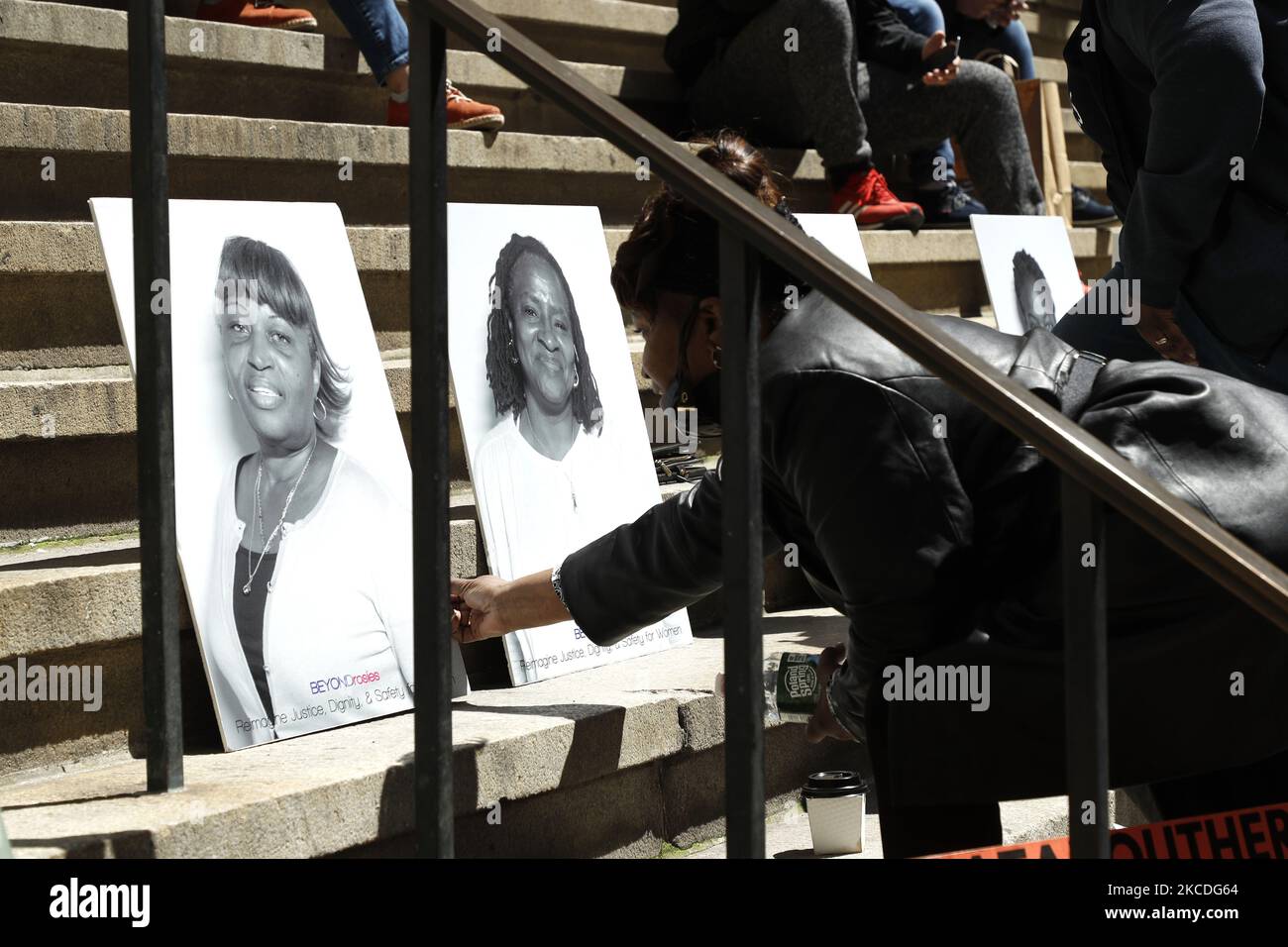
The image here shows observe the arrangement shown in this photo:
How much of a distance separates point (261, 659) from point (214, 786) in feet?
0.93

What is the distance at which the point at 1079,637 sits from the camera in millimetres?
1431

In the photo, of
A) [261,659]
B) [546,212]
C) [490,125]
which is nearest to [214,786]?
[261,659]

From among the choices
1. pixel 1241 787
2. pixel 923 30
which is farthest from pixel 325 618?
pixel 923 30

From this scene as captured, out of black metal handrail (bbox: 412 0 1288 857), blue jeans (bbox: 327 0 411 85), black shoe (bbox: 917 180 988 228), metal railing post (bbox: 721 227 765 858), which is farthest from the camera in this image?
black shoe (bbox: 917 180 988 228)

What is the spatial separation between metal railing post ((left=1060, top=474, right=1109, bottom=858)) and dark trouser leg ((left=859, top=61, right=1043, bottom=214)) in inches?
156

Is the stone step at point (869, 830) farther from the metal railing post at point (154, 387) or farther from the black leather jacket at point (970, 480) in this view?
the metal railing post at point (154, 387)

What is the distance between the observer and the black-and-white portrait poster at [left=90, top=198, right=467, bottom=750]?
213 cm

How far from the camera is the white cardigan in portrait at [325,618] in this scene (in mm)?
Result: 2107

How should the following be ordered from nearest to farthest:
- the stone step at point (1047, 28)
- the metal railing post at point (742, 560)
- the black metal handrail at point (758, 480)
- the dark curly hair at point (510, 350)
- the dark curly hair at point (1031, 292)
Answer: the black metal handrail at point (758, 480)
the metal railing post at point (742, 560)
the dark curly hair at point (510, 350)
the dark curly hair at point (1031, 292)
the stone step at point (1047, 28)

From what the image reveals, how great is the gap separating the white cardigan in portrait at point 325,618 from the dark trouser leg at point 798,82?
281 cm

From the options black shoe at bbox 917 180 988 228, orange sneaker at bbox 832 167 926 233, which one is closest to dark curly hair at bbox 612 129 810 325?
orange sneaker at bbox 832 167 926 233

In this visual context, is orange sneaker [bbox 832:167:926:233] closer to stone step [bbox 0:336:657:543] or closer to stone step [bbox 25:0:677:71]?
stone step [bbox 25:0:677:71]
